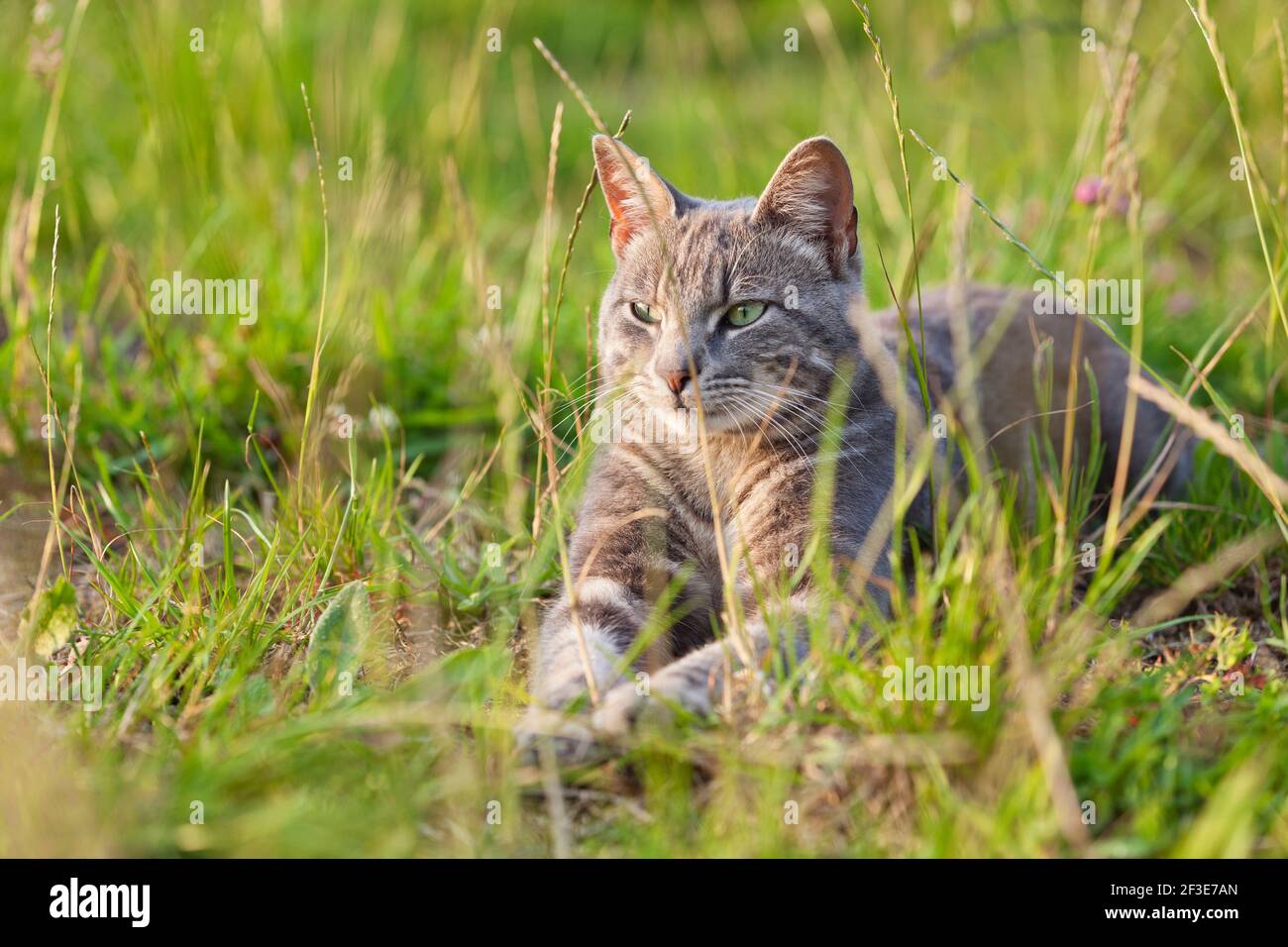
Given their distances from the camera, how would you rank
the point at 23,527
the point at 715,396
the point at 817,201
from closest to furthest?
the point at 715,396 → the point at 817,201 → the point at 23,527

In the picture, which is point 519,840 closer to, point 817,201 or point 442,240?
point 817,201

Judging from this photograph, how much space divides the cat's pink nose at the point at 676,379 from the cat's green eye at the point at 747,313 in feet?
0.73

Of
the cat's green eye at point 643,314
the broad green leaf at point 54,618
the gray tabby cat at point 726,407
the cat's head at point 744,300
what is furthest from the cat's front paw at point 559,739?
the cat's green eye at point 643,314

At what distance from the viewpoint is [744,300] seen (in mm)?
2500

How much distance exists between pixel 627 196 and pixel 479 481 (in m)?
0.74

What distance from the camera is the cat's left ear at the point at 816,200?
8.04 feet

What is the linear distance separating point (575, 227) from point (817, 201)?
621 millimetres

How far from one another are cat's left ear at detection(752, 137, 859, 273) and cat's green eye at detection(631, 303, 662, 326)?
1.00ft

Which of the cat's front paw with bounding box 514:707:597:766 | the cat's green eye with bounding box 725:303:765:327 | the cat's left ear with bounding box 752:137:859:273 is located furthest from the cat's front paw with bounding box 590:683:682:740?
the cat's left ear with bounding box 752:137:859:273

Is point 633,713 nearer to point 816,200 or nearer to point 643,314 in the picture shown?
point 643,314

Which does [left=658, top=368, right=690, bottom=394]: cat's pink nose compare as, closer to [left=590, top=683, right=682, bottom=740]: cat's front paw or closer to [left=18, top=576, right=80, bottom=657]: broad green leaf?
[left=590, top=683, right=682, bottom=740]: cat's front paw

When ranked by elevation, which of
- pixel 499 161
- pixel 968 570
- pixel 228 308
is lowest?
pixel 968 570
